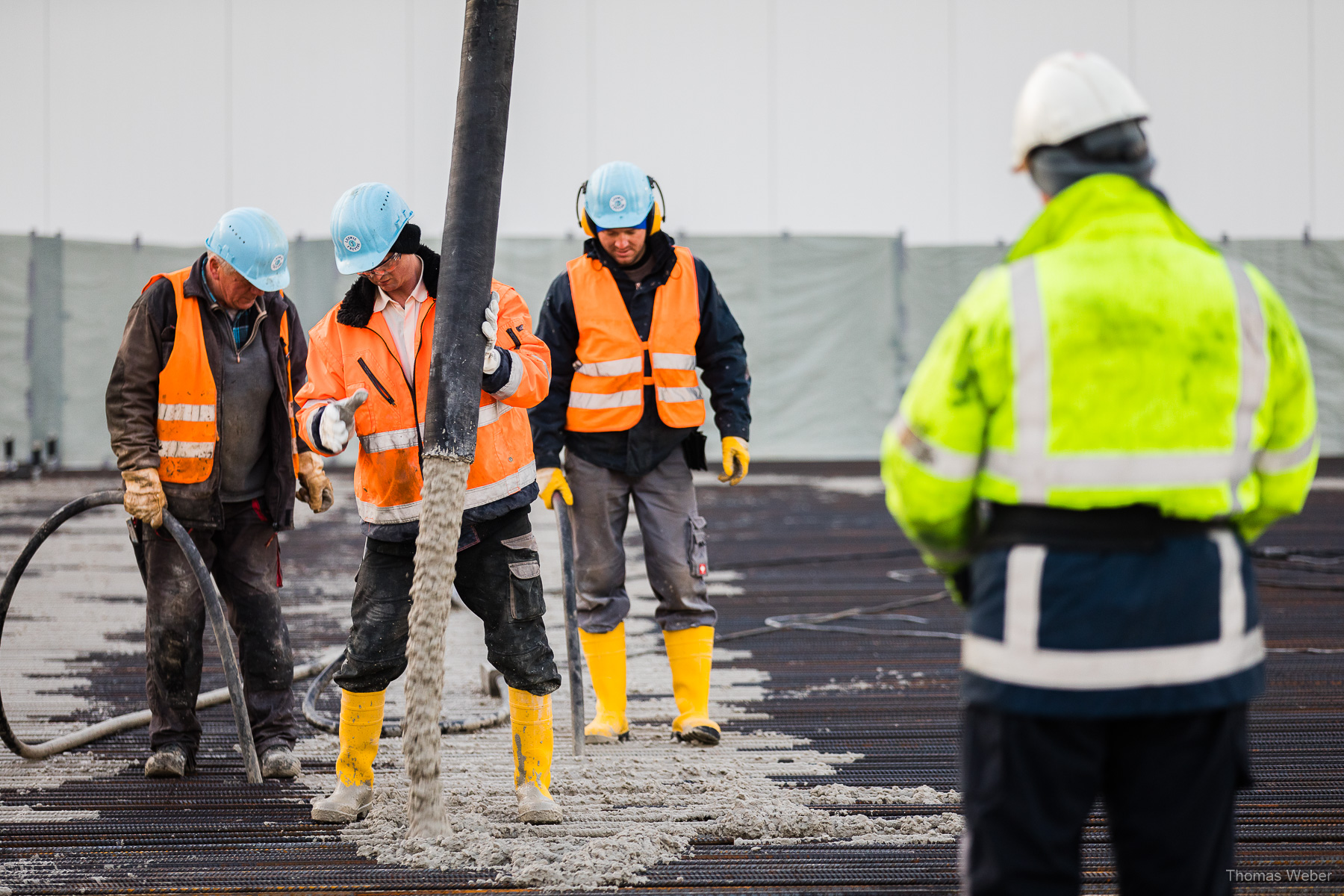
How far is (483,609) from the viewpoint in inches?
131

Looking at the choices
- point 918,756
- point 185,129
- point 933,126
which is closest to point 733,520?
point 918,756

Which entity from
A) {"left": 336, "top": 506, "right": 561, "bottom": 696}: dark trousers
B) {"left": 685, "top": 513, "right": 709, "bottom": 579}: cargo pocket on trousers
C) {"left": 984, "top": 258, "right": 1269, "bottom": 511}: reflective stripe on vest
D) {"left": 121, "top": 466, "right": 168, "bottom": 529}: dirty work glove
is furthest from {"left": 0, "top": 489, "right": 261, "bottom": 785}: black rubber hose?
{"left": 984, "top": 258, "right": 1269, "bottom": 511}: reflective stripe on vest

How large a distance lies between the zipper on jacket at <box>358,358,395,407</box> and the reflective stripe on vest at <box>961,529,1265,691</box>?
1919 mm

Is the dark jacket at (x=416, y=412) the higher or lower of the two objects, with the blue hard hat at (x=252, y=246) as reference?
lower

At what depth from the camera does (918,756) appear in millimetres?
3891

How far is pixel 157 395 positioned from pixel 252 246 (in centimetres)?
57

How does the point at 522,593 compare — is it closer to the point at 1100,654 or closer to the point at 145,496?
the point at 145,496

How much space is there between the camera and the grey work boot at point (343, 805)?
3295 millimetres

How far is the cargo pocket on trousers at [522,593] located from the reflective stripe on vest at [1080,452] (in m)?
1.75

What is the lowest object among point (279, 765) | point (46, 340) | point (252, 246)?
point (279, 765)

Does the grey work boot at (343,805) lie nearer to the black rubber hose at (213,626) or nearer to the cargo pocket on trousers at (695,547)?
the black rubber hose at (213,626)

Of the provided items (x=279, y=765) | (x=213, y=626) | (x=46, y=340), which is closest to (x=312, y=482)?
(x=213, y=626)

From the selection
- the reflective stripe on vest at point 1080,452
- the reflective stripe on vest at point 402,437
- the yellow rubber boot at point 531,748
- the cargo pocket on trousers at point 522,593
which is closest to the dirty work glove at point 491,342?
the reflective stripe on vest at point 402,437

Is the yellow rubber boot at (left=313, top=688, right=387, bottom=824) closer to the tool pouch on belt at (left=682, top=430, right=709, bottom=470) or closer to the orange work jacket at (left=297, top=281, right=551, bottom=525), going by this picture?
the orange work jacket at (left=297, top=281, right=551, bottom=525)
